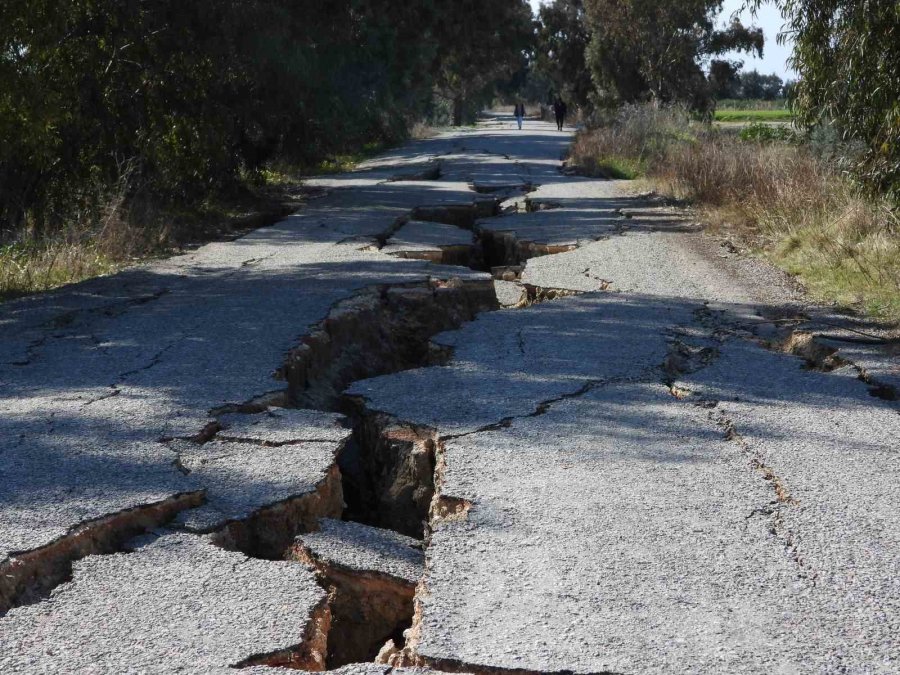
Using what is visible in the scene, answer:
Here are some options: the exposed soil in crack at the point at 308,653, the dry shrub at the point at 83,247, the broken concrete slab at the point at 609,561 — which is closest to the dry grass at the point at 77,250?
the dry shrub at the point at 83,247

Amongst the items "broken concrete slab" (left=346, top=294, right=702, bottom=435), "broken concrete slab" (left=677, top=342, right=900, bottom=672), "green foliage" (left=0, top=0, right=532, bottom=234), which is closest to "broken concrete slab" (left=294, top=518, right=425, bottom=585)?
"broken concrete slab" (left=346, top=294, right=702, bottom=435)

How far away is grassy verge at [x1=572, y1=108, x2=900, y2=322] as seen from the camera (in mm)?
7953

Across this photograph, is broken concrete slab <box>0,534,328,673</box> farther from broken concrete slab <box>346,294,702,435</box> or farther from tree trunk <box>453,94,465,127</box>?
tree trunk <box>453,94,465,127</box>

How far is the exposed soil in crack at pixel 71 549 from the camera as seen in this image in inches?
119

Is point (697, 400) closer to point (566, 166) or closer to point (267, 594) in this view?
point (267, 594)

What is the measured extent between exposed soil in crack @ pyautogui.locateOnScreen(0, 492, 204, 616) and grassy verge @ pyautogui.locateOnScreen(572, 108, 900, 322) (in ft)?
16.6

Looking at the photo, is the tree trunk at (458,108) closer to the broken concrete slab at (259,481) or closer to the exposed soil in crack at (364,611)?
the broken concrete slab at (259,481)

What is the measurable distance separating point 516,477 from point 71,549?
1587mm

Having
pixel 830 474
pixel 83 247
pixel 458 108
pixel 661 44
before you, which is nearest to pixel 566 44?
pixel 661 44

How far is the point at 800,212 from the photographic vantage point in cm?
1032

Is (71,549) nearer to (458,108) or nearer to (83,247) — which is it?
(83,247)

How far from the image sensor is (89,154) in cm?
1167

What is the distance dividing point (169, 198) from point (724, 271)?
7.68 meters

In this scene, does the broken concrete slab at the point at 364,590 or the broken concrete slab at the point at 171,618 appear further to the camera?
the broken concrete slab at the point at 364,590
